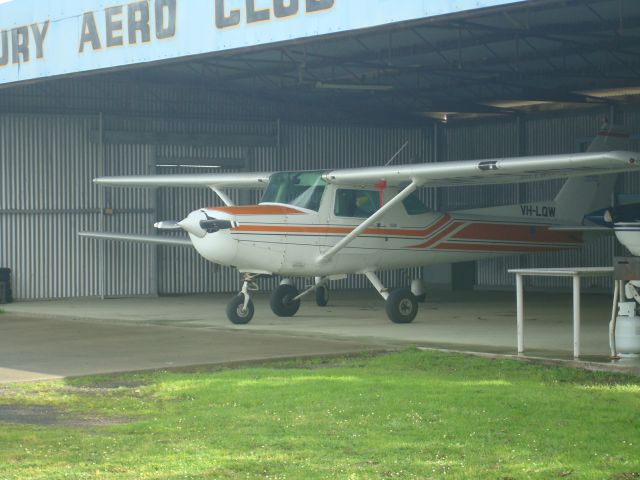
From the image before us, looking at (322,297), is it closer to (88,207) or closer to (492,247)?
(492,247)

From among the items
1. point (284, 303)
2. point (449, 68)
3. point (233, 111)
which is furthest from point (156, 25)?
point (233, 111)

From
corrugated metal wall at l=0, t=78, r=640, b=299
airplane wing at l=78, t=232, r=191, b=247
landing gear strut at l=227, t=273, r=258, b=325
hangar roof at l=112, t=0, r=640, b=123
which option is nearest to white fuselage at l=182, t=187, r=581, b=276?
landing gear strut at l=227, t=273, r=258, b=325

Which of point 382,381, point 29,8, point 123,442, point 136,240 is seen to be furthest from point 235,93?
point 123,442

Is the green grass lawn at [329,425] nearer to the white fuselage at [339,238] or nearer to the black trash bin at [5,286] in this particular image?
the white fuselage at [339,238]

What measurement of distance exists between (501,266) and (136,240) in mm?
12010

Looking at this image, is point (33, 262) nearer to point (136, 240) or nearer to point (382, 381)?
point (136, 240)

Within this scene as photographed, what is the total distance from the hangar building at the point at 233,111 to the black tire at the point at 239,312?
13.4 ft

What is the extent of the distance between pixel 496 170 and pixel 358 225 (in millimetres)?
3170

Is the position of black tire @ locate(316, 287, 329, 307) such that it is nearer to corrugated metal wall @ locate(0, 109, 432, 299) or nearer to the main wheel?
the main wheel

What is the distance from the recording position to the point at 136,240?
914 inches

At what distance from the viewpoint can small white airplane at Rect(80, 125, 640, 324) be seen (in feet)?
57.2

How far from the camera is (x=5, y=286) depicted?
2484 centimetres

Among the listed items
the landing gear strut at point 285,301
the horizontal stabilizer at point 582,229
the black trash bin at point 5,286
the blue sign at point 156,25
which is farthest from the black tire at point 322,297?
the black trash bin at point 5,286

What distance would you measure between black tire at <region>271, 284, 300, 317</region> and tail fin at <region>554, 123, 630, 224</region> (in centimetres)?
681
